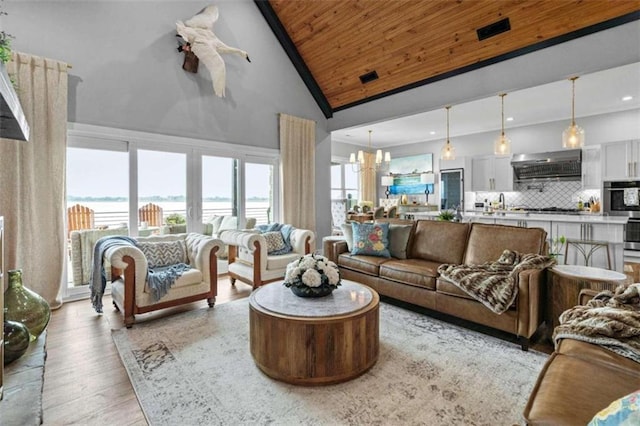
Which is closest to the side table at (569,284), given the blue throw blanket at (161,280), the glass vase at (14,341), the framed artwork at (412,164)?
the blue throw blanket at (161,280)

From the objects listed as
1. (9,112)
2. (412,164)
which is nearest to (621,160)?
(412,164)

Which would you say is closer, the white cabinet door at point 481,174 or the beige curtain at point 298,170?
the beige curtain at point 298,170

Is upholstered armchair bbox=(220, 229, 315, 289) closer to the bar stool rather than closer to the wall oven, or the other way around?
the bar stool

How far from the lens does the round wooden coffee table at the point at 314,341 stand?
194 centimetres

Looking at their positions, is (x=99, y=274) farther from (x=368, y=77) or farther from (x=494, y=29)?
(x=494, y=29)

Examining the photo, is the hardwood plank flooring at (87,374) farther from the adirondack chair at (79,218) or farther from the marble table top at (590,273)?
the adirondack chair at (79,218)

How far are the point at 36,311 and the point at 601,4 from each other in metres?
5.34

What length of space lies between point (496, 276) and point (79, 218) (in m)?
4.62

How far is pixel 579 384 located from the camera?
45.8 inches

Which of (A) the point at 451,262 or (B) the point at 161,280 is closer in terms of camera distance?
(B) the point at 161,280

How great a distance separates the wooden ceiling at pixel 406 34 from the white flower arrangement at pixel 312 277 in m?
3.44

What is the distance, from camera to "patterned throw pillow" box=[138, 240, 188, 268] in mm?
3373

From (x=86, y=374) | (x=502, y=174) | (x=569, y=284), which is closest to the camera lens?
(x=86, y=374)

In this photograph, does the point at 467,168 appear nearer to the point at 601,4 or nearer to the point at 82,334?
the point at 601,4
